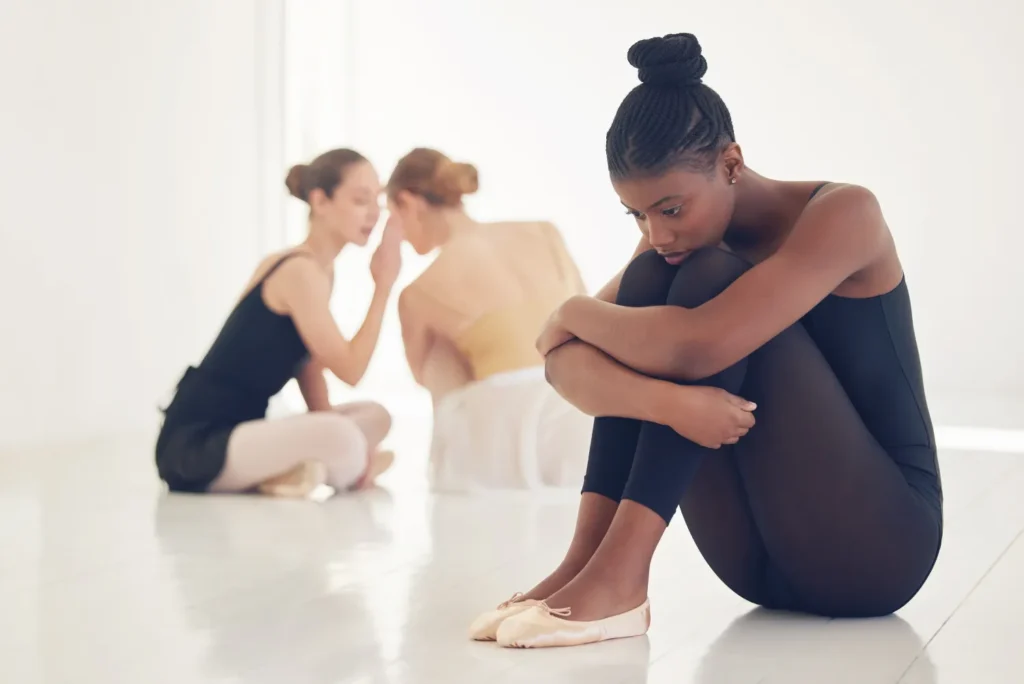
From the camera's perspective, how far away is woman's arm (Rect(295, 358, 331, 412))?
11.7 feet

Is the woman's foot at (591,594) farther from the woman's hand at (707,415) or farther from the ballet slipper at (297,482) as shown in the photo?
the ballet slipper at (297,482)

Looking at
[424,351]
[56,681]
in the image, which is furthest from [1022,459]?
[56,681]

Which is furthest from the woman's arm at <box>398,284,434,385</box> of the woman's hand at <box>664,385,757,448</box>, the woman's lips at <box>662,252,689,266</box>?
the woman's hand at <box>664,385,757,448</box>

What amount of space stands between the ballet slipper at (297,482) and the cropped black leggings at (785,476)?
5.37 ft

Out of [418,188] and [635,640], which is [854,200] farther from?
[418,188]

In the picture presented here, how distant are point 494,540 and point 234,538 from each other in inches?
22.3

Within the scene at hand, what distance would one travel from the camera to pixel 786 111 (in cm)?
693

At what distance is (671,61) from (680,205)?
20 centimetres

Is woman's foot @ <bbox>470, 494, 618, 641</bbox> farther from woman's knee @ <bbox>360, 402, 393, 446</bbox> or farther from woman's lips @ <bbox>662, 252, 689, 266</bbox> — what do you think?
woman's knee @ <bbox>360, 402, 393, 446</bbox>

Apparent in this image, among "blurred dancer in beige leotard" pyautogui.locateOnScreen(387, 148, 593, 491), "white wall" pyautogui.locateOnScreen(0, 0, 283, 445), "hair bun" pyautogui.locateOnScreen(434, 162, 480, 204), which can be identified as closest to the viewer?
"blurred dancer in beige leotard" pyautogui.locateOnScreen(387, 148, 593, 491)

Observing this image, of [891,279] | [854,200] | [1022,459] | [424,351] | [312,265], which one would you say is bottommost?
[1022,459]

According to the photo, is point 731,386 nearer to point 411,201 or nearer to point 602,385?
point 602,385

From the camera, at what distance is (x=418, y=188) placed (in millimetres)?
3604

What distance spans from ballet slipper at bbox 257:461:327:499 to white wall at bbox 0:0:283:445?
1381mm
